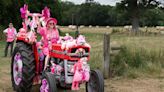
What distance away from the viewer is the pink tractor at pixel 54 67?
289 inches

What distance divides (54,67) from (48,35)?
0.79 metres

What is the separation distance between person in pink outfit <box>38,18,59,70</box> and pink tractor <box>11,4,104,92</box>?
0.11m

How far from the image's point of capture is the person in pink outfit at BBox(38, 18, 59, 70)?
26.7ft

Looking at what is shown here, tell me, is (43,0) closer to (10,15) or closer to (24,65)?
(10,15)

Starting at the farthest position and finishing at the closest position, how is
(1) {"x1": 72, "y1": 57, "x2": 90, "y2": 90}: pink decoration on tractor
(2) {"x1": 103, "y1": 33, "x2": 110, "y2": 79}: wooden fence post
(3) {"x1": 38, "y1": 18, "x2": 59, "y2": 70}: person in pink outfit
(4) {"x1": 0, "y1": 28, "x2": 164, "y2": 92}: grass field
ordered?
(2) {"x1": 103, "y1": 33, "x2": 110, "y2": 79}: wooden fence post, (4) {"x1": 0, "y1": 28, "x2": 164, "y2": 92}: grass field, (3) {"x1": 38, "y1": 18, "x2": 59, "y2": 70}: person in pink outfit, (1) {"x1": 72, "y1": 57, "x2": 90, "y2": 90}: pink decoration on tractor

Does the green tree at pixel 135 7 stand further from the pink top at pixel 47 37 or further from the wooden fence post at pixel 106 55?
the pink top at pixel 47 37

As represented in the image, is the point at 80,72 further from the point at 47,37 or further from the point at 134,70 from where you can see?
the point at 134,70

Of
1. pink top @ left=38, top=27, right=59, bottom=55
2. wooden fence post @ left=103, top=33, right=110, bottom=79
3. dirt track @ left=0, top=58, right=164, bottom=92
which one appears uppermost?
pink top @ left=38, top=27, right=59, bottom=55

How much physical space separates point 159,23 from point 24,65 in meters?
75.4

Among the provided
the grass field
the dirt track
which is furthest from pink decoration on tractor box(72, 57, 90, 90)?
the grass field

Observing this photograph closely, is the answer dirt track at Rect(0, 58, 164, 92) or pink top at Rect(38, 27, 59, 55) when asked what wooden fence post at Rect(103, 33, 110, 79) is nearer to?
dirt track at Rect(0, 58, 164, 92)

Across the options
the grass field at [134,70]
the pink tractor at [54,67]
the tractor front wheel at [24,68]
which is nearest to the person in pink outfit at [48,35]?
the pink tractor at [54,67]

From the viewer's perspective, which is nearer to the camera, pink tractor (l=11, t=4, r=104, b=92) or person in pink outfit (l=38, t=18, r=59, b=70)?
pink tractor (l=11, t=4, r=104, b=92)

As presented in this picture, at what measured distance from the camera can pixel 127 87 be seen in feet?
32.7
